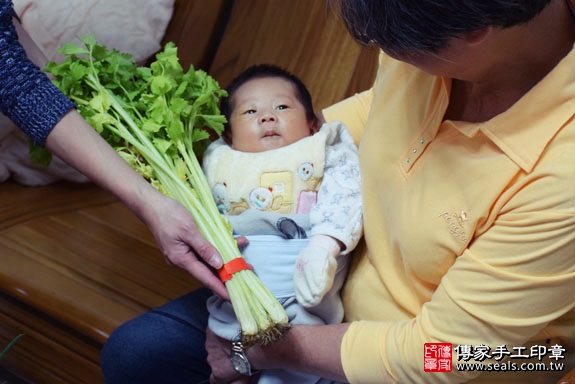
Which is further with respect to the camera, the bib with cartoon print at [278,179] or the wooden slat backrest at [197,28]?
the wooden slat backrest at [197,28]

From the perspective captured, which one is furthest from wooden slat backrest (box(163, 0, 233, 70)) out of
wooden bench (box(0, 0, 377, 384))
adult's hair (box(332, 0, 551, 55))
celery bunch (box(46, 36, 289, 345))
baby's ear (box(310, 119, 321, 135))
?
adult's hair (box(332, 0, 551, 55))

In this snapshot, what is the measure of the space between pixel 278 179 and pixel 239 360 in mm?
348

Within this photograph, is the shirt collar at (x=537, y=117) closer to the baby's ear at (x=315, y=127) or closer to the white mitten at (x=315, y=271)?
the white mitten at (x=315, y=271)

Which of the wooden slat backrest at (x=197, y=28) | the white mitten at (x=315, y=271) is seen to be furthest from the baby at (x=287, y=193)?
the wooden slat backrest at (x=197, y=28)

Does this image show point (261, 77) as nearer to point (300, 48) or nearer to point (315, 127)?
point (315, 127)

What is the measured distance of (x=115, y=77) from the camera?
4.94 feet

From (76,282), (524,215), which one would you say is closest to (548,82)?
(524,215)

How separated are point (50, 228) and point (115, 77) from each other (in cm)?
56

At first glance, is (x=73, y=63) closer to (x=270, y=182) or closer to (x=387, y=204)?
(x=270, y=182)

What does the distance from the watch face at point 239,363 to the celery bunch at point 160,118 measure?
129 mm

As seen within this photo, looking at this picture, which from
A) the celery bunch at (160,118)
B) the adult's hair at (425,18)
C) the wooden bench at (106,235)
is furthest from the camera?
the wooden bench at (106,235)

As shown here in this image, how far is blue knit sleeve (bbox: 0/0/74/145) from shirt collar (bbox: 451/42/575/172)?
0.85 m

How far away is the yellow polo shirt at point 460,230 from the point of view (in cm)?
99

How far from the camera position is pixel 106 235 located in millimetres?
1879
